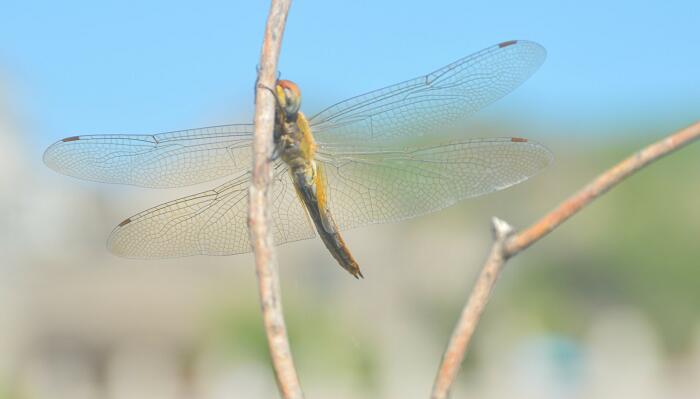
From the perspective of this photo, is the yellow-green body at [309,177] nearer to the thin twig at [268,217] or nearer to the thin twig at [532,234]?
the thin twig at [268,217]

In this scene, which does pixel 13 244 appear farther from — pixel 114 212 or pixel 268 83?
pixel 268 83

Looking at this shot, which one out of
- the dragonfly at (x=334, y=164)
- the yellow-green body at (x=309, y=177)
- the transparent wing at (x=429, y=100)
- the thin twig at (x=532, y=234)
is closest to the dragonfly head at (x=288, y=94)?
the yellow-green body at (x=309, y=177)

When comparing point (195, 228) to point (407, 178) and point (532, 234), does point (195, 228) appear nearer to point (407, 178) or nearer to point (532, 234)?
point (407, 178)

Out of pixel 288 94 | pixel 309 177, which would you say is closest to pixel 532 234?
pixel 288 94

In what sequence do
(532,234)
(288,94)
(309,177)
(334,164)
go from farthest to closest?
(334,164) < (309,177) < (288,94) < (532,234)

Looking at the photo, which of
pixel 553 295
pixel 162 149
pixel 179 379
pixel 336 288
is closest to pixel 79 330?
pixel 179 379

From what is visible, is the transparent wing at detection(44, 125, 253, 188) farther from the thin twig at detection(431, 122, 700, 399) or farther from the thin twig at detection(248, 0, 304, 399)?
the thin twig at detection(431, 122, 700, 399)

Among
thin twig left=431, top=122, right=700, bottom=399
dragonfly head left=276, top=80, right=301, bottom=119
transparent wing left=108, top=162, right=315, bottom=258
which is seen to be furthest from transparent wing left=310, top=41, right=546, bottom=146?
thin twig left=431, top=122, right=700, bottom=399
